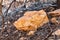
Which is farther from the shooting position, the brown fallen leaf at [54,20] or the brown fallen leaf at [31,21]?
the brown fallen leaf at [54,20]

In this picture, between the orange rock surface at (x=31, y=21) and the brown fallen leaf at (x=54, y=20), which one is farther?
the brown fallen leaf at (x=54, y=20)

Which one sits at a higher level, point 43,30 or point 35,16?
point 35,16

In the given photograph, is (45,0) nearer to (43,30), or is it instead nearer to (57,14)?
(57,14)

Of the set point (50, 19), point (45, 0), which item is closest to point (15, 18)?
point (50, 19)

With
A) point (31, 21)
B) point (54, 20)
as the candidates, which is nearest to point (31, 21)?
point (31, 21)

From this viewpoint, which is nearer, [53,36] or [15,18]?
[53,36]

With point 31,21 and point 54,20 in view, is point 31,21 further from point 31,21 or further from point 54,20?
point 54,20

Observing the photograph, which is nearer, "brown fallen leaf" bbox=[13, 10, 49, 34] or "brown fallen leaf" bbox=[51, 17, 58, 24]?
"brown fallen leaf" bbox=[13, 10, 49, 34]
